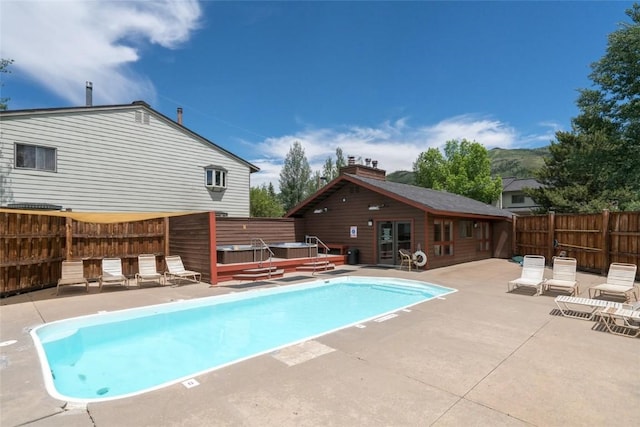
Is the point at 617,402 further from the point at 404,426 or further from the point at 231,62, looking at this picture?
the point at 231,62

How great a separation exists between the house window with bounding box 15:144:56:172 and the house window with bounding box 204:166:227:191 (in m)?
6.19

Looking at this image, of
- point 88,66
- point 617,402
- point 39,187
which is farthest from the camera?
point 88,66

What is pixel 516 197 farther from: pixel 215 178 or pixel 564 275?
pixel 215 178

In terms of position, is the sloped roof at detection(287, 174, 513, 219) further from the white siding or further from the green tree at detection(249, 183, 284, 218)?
the green tree at detection(249, 183, 284, 218)

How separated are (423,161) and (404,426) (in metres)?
41.2

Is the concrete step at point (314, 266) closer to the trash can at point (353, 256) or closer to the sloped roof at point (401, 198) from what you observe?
the trash can at point (353, 256)

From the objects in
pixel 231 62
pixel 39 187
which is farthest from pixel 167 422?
pixel 231 62

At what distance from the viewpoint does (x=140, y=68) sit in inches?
589

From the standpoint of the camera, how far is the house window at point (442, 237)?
13547 millimetres

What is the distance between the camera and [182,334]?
6.44m

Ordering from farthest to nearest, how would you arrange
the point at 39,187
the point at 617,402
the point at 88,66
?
the point at 88,66 → the point at 39,187 → the point at 617,402

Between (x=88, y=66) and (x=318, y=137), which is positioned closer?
(x=88, y=66)

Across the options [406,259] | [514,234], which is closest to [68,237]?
[406,259]

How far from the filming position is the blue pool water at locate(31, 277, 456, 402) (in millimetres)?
4457
